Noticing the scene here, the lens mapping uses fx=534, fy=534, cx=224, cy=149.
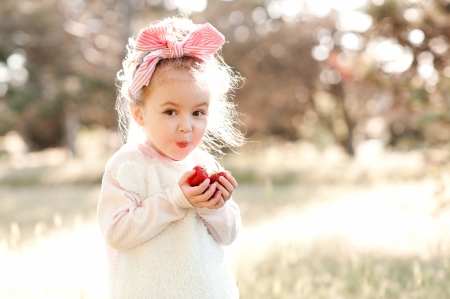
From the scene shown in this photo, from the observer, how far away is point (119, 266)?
6.97 feet

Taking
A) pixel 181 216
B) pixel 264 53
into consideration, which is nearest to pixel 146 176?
pixel 181 216

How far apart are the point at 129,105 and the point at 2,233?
5.17 metres

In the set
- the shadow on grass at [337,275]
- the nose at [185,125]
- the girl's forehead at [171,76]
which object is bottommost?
the shadow on grass at [337,275]

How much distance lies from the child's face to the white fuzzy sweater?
10cm

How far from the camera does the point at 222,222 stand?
7.05 ft

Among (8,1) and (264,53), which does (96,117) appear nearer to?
(8,1)

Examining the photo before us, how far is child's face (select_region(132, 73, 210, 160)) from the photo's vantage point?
6.89ft

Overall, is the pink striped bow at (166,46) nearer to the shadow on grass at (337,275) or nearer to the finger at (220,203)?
the finger at (220,203)

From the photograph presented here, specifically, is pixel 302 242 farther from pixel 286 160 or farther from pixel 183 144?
pixel 286 160

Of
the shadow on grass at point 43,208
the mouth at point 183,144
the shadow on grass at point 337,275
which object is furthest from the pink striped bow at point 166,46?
the shadow on grass at point 43,208

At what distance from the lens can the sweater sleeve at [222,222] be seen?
212 cm

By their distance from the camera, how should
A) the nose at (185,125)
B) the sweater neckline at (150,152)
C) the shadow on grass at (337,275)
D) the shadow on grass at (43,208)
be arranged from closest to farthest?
1. the nose at (185,125)
2. the sweater neckline at (150,152)
3. the shadow on grass at (337,275)
4. the shadow on grass at (43,208)

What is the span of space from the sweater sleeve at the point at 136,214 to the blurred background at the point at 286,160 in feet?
3.22

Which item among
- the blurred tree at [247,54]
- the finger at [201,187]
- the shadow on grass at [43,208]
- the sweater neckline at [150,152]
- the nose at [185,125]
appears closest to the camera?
the finger at [201,187]
